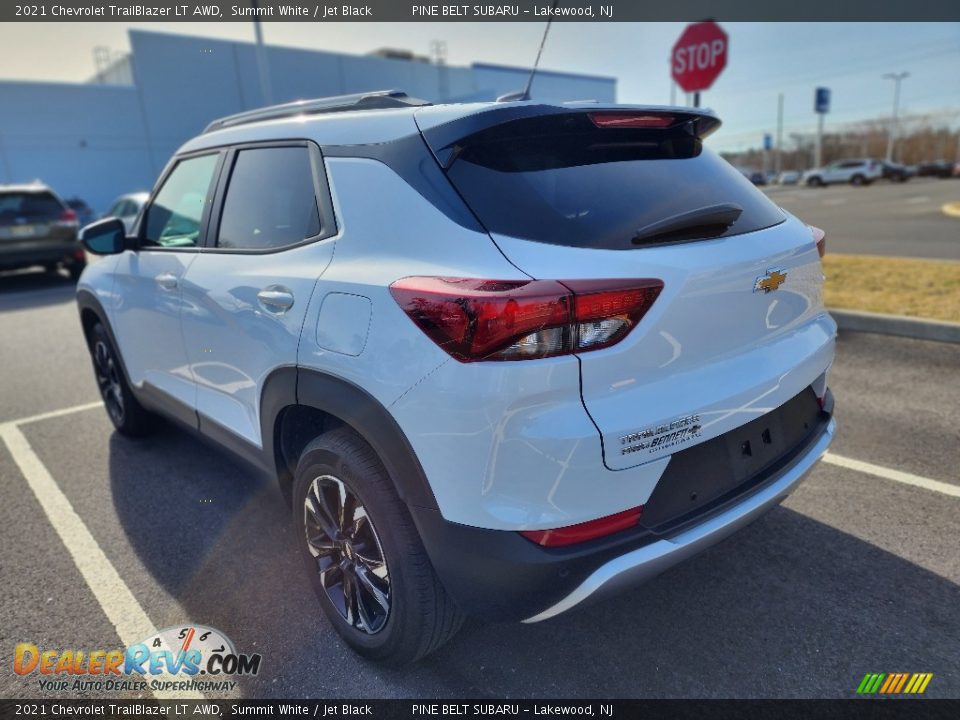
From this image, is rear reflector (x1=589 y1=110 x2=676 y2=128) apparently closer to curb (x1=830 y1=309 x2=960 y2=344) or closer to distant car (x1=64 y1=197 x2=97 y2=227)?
curb (x1=830 y1=309 x2=960 y2=344)

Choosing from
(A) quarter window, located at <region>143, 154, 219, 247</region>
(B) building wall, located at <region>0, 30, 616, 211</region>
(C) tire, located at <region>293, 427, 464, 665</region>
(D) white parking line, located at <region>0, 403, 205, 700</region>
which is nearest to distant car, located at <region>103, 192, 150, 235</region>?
(D) white parking line, located at <region>0, 403, 205, 700</region>

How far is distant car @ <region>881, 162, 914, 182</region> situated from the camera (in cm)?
4491

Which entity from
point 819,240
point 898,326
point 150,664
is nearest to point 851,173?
point 898,326

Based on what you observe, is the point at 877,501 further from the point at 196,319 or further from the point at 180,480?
the point at 180,480

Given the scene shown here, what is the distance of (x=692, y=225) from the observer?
6.64ft

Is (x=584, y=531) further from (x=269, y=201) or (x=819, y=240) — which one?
(x=269, y=201)

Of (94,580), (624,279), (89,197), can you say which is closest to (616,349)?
(624,279)

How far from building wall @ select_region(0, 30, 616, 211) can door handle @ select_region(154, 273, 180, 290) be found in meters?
29.5

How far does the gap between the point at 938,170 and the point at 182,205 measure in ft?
196

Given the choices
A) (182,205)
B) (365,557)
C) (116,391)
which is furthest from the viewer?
(116,391)

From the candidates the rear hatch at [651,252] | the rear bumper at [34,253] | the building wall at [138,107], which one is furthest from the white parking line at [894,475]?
the building wall at [138,107]

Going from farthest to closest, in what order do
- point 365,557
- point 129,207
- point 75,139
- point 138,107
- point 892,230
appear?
point 138,107 < point 75,139 < point 892,230 < point 129,207 < point 365,557

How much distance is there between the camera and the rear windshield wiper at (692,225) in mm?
1935

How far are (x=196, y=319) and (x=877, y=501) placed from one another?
3316 millimetres
